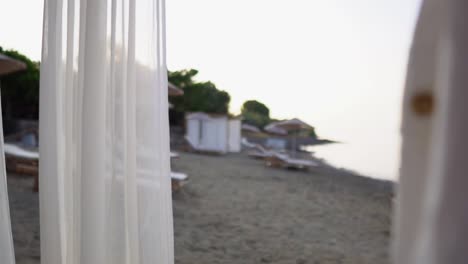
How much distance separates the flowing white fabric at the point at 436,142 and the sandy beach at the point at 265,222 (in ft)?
6.74

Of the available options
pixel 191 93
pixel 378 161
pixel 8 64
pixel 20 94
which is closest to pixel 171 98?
pixel 191 93

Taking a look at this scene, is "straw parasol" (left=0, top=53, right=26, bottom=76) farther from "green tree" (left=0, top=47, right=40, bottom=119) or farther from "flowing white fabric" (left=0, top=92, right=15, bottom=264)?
"green tree" (left=0, top=47, right=40, bottom=119)

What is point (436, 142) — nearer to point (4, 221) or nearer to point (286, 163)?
point (4, 221)

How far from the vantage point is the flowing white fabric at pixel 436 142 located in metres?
0.34

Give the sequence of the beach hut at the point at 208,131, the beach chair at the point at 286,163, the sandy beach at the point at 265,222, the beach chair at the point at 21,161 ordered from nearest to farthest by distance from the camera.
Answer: the sandy beach at the point at 265,222 → the beach chair at the point at 21,161 → the beach chair at the point at 286,163 → the beach hut at the point at 208,131

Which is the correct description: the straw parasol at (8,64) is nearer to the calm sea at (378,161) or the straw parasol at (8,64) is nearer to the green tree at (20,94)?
the calm sea at (378,161)

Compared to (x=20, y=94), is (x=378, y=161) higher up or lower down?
lower down

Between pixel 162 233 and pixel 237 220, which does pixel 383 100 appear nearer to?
pixel 162 233

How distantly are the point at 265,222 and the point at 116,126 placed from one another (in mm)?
2629

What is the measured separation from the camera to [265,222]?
3367 millimetres

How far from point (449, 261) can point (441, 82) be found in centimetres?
19

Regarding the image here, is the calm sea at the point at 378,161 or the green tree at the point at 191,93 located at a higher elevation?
the green tree at the point at 191,93

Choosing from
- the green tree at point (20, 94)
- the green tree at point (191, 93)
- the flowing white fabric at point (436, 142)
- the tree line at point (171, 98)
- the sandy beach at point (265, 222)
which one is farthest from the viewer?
the green tree at point (191, 93)

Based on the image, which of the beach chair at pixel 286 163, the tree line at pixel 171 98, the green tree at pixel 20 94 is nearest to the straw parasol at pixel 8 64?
the tree line at pixel 171 98
